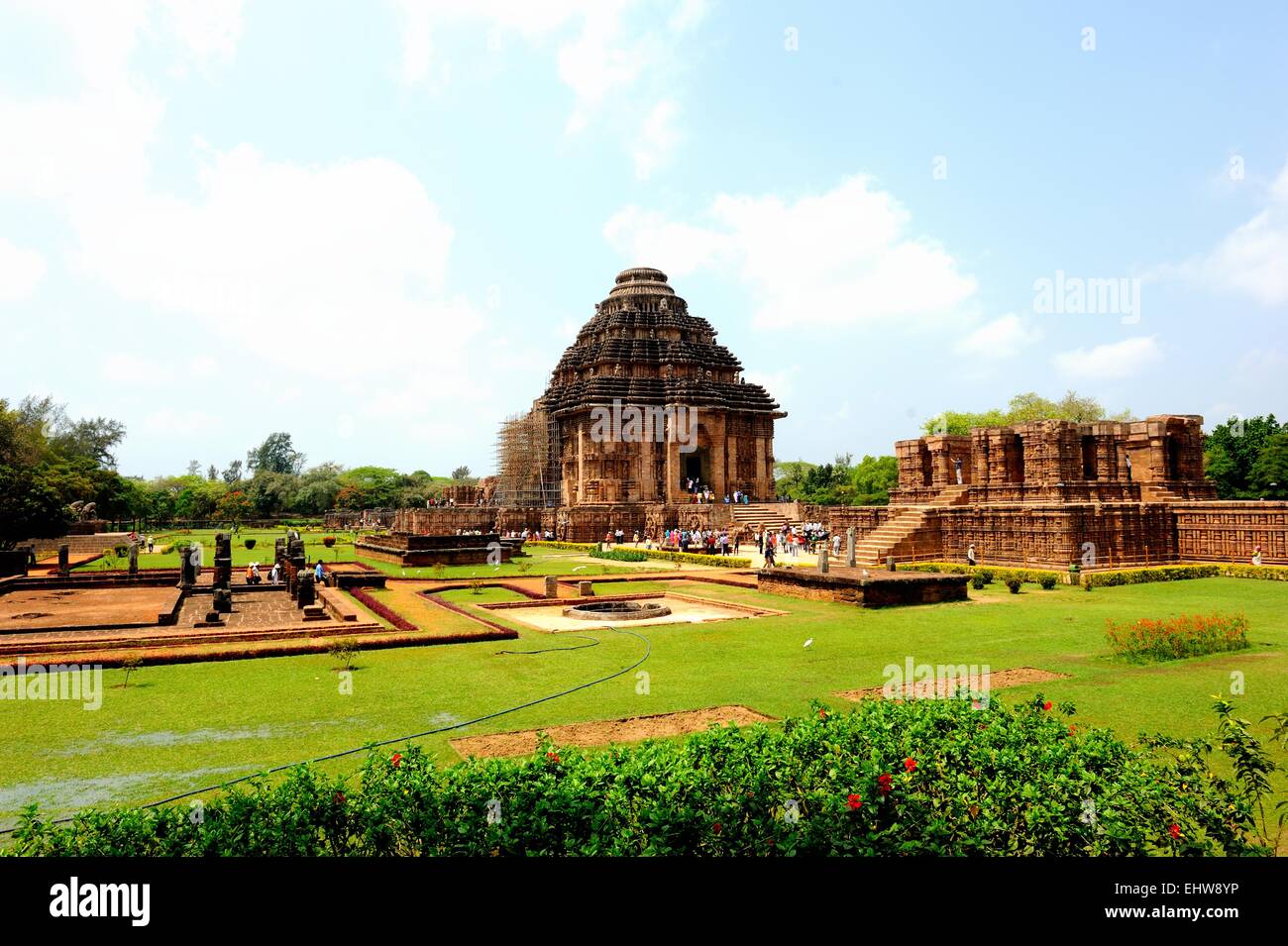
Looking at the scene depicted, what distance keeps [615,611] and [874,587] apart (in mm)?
5181

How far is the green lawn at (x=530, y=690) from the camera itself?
21.4ft

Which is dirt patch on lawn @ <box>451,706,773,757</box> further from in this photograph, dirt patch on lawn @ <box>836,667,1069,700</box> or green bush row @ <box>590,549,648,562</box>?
green bush row @ <box>590,549,648,562</box>

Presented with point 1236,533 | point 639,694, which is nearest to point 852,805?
point 639,694

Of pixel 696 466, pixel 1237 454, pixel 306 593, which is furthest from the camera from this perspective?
pixel 696 466

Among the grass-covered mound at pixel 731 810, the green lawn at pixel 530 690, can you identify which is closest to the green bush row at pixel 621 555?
the green lawn at pixel 530 690

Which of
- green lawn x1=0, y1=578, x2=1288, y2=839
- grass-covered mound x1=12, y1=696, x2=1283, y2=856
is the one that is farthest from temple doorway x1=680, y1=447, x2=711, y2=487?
grass-covered mound x1=12, y1=696, x2=1283, y2=856

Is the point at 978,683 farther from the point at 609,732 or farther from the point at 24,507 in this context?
the point at 24,507

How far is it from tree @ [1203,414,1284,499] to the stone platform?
3512cm

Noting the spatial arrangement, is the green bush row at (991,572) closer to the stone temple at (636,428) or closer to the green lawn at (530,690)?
the green lawn at (530,690)

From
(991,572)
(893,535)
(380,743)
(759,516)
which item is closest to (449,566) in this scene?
(759,516)

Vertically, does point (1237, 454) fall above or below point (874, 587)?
above

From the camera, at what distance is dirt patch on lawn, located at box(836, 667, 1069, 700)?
842 cm

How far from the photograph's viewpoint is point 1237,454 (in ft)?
141

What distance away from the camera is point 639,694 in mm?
8703
